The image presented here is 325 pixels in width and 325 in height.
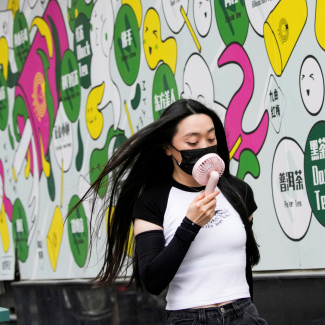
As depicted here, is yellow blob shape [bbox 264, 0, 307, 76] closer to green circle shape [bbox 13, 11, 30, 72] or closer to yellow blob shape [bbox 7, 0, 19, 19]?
green circle shape [bbox 13, 11, 30, 72]

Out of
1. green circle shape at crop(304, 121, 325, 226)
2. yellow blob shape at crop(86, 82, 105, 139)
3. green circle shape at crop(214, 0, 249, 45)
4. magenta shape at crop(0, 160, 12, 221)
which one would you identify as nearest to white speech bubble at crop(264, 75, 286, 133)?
green circle shape at crop(304, 121, 325, 226)

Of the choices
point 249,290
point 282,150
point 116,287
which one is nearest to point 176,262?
point 249,290

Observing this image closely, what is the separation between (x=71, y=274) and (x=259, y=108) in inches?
126

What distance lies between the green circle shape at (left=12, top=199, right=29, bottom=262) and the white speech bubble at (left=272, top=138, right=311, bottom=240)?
3998mm

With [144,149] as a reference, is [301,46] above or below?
above

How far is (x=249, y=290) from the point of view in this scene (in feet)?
8.48

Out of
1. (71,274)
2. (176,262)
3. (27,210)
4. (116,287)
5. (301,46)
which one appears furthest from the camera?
(27,210)

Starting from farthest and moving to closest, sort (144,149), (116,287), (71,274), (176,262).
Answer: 1. (71,274)
2. (116,287)
3. (144,149)
4. (176,262)

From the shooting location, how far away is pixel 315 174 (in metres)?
3.94

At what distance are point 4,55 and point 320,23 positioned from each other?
4838 millimetres

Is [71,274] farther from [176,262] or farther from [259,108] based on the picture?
[176,262]

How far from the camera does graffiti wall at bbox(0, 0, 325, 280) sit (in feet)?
13.3

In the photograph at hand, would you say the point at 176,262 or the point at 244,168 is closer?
the point at 176,262

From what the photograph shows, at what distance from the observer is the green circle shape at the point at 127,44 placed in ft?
18.4
